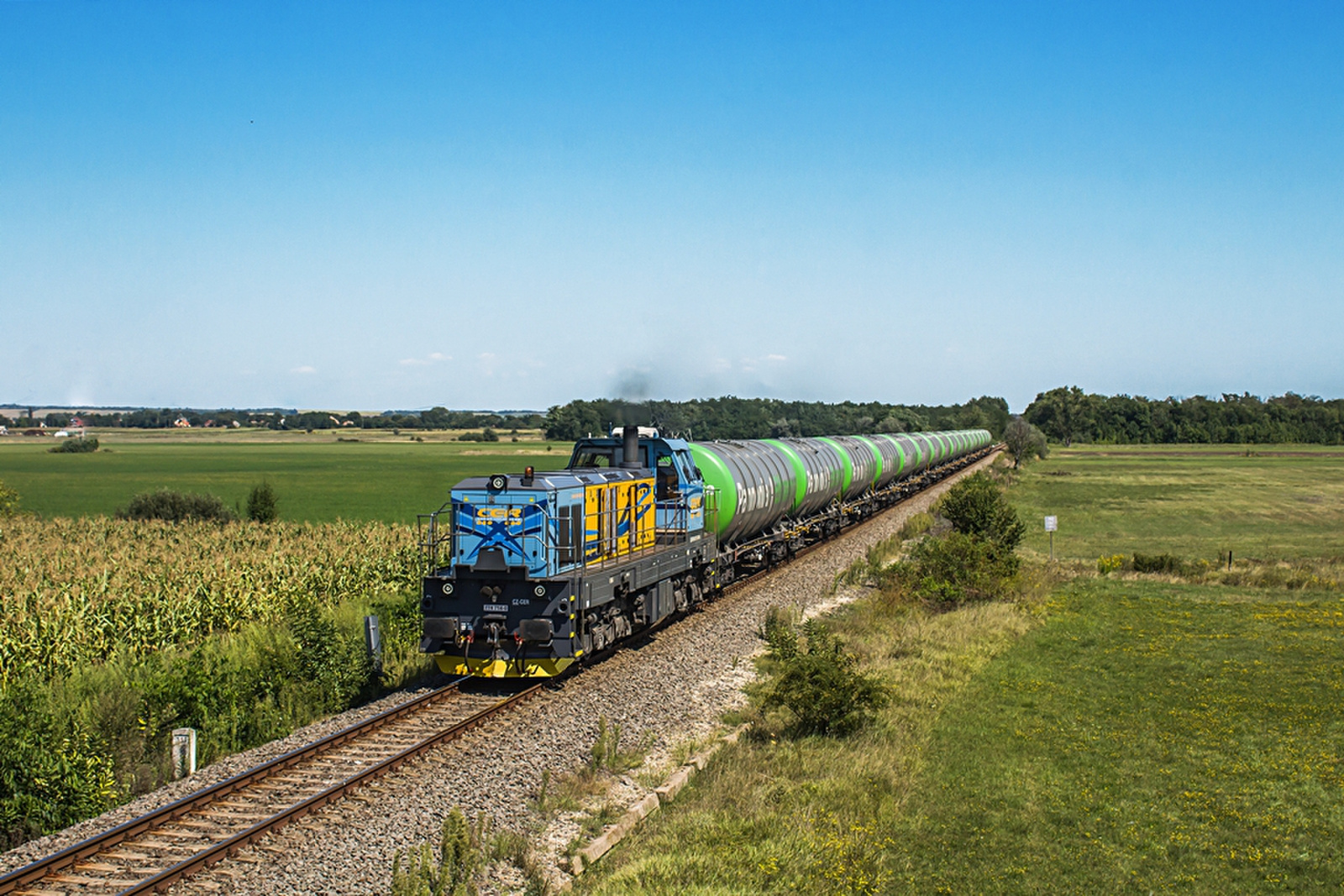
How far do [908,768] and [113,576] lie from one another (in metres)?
17.2

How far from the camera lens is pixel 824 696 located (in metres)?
12.9

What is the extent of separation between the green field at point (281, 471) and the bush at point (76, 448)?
2.02 m

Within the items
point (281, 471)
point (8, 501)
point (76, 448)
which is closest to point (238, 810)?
point (8, 501)

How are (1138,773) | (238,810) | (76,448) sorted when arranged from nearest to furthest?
(238,810) → (1138,773) → (76,448)

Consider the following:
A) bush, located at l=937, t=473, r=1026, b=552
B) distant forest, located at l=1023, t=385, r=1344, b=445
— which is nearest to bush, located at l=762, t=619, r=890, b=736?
bush, located at l=937, t=473, r=1026, b=552

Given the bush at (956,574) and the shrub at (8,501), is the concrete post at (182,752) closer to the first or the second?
the bush at (956,574)

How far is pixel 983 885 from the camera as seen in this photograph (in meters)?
8.92

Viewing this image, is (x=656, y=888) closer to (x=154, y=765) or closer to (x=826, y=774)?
(x=826, y=774)

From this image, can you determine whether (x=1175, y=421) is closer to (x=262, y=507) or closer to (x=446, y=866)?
(x=262, y=507)

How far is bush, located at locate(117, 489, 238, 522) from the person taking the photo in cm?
4006

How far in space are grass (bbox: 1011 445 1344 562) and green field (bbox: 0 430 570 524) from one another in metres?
33.7

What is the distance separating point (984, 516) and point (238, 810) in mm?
22588

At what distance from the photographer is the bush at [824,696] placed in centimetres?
1298

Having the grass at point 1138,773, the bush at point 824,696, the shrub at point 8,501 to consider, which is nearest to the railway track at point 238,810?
the bush at point 824,696
